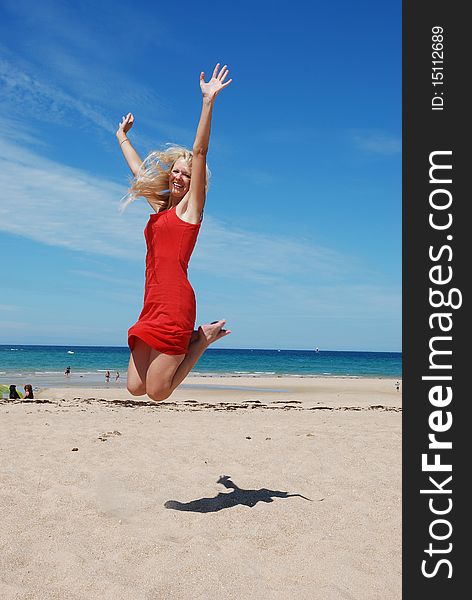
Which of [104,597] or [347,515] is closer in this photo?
[104,597]

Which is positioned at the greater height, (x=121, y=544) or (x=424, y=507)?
(x=424, y=507)

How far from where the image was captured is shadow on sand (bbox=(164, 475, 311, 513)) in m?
6.59

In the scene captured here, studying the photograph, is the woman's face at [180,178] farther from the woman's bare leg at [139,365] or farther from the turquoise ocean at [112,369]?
the turquoise ocean at [112,369]

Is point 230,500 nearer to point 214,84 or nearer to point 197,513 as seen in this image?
point 197,513

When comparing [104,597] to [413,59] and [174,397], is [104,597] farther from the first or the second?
[174,397]

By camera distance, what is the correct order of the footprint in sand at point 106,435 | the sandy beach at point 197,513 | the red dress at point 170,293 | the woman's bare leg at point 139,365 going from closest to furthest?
the sandy beach at point 197,513 < the red dress at point 170,293 < the woman's bare leg at point 139,365 < the footprint in sand at point 106,435

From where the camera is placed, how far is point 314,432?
11602mm

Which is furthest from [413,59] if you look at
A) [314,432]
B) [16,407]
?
[16,407]

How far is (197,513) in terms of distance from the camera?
6.36m

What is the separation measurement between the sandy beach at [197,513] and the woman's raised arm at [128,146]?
3359mm

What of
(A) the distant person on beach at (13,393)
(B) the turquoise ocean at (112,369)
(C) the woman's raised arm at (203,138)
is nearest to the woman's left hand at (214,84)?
(C) the woman's raised arm at (203,138)

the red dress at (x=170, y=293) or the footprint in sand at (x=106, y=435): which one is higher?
the red dress at (x=170, y=293)

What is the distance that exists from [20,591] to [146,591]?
2.89 feet

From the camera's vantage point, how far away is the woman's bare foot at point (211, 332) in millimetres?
5637
